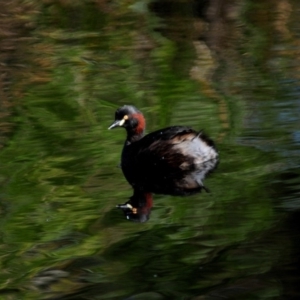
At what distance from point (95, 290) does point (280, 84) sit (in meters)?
5.48

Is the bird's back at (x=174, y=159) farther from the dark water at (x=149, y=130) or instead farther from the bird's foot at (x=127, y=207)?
the bird's foot at (x=127, y=207)

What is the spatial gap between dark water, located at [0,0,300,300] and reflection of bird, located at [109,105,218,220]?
16 cm

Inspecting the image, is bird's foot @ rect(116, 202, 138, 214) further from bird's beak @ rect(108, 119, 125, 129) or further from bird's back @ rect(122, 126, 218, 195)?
bird's beak @ rect(108, 119, 125, 129)

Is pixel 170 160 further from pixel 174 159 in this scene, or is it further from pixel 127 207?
pixel 127 207

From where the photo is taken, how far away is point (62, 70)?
12445 millimetres

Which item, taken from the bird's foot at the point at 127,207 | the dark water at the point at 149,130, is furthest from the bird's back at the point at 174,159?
the bird's foot at the point at 127,207

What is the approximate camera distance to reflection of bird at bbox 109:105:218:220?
25.7ft

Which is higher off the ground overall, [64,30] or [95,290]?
[95,290]

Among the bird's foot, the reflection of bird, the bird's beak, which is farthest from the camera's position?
the bird's beak

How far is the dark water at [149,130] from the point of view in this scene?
19.1 ft

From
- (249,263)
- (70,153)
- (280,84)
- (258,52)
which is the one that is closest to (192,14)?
(258,52)

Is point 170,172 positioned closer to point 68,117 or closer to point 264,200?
point 264,200

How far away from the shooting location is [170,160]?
802cm

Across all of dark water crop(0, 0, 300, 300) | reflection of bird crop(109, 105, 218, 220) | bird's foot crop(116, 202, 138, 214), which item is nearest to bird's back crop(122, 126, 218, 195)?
reflection of bird crop(109, 105, 218, 220)
